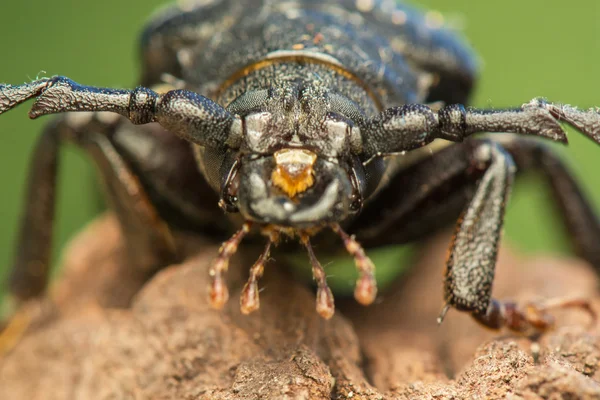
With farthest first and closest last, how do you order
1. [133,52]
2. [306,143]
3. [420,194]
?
[133,52]
[420,194]
[306,143]

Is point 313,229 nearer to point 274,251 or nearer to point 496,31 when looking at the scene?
point 274,251

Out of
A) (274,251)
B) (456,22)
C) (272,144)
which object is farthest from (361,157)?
(456,22)

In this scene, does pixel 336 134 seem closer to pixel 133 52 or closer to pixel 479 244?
pixel 479 244

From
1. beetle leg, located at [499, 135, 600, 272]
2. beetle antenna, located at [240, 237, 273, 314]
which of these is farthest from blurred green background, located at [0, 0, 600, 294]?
beetle antenna, located at [240, 237, 273, 314]

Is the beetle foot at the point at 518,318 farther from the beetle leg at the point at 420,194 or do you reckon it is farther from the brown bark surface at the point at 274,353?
the beetle leg at the point at 420,194

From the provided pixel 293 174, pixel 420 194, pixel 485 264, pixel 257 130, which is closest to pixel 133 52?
→ pixel 420 194

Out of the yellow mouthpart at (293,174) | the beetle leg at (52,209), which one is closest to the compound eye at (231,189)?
the yellow mouthpart at (293,174)
